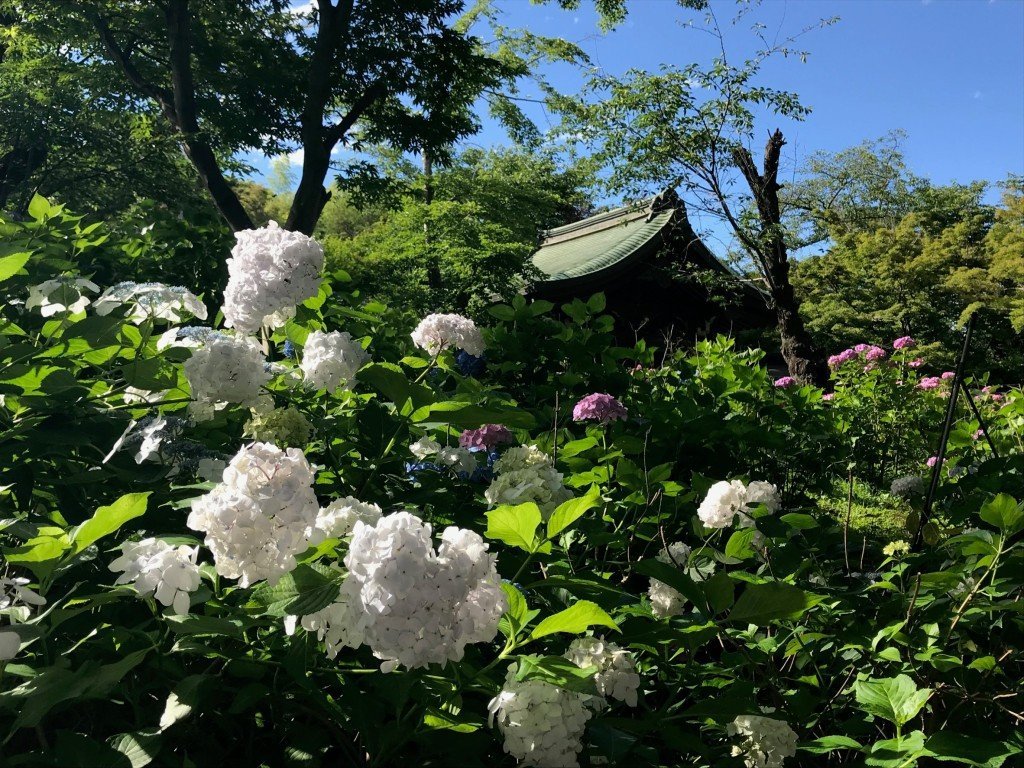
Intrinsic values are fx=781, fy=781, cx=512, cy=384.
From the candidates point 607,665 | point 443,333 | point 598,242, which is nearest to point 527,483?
point 607,665

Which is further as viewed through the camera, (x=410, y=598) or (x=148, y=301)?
(x=148, y=301)

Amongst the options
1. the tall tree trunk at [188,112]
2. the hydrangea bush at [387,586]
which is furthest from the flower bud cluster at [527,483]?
the tall tree trunk at [188,112]

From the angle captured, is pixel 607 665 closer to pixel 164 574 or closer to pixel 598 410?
pixel 164 574

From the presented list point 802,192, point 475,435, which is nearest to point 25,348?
point 475,435

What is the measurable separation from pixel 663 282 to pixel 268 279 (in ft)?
35.9

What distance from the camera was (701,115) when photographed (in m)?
12.0

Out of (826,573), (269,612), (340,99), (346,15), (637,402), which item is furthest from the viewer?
(340,99)

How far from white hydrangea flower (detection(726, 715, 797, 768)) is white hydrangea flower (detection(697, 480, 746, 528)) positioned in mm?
475

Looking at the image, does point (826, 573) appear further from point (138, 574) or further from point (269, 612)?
point (138, 574)

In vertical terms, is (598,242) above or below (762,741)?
above

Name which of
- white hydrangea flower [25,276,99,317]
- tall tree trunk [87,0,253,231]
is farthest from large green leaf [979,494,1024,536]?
tall tree trunk [87,0,253,231]

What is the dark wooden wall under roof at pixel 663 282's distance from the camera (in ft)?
37.5

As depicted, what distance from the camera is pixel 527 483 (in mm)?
1377

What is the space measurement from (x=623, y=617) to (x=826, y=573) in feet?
2.59
